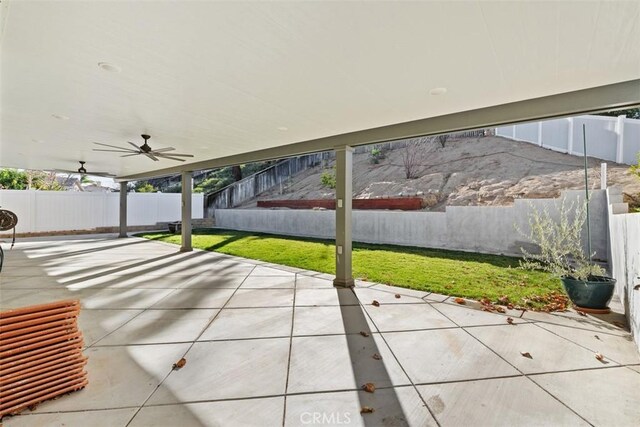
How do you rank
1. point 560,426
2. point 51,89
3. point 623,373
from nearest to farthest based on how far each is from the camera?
point 560,426
point 623,373
point 51,89

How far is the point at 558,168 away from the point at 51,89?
42.1 ft

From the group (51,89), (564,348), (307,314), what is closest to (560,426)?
(564,348)

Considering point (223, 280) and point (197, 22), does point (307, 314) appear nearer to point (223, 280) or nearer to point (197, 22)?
point (223, 280)

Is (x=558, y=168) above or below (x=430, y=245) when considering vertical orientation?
above

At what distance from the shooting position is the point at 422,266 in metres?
6.20

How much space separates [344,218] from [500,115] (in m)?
2.61

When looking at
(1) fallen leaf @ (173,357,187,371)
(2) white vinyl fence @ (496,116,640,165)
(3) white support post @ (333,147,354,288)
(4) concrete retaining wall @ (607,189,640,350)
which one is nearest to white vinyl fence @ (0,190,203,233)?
(3) white support post @ (333,147,354,288)

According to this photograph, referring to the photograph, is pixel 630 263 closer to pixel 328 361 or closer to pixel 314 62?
pixel 328 361

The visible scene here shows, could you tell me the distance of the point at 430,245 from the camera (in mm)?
8625

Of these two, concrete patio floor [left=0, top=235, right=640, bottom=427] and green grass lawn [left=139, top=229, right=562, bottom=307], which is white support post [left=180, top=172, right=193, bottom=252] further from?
concrete patio floor [left=0, top=235, right=640, bottom=427]

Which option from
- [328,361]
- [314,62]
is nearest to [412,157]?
[314,62]

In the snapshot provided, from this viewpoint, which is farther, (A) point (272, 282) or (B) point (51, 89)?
(A) point (272, 282)

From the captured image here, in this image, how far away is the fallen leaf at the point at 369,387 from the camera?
2.15 meters

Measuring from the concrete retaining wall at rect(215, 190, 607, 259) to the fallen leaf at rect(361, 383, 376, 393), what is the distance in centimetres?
478
